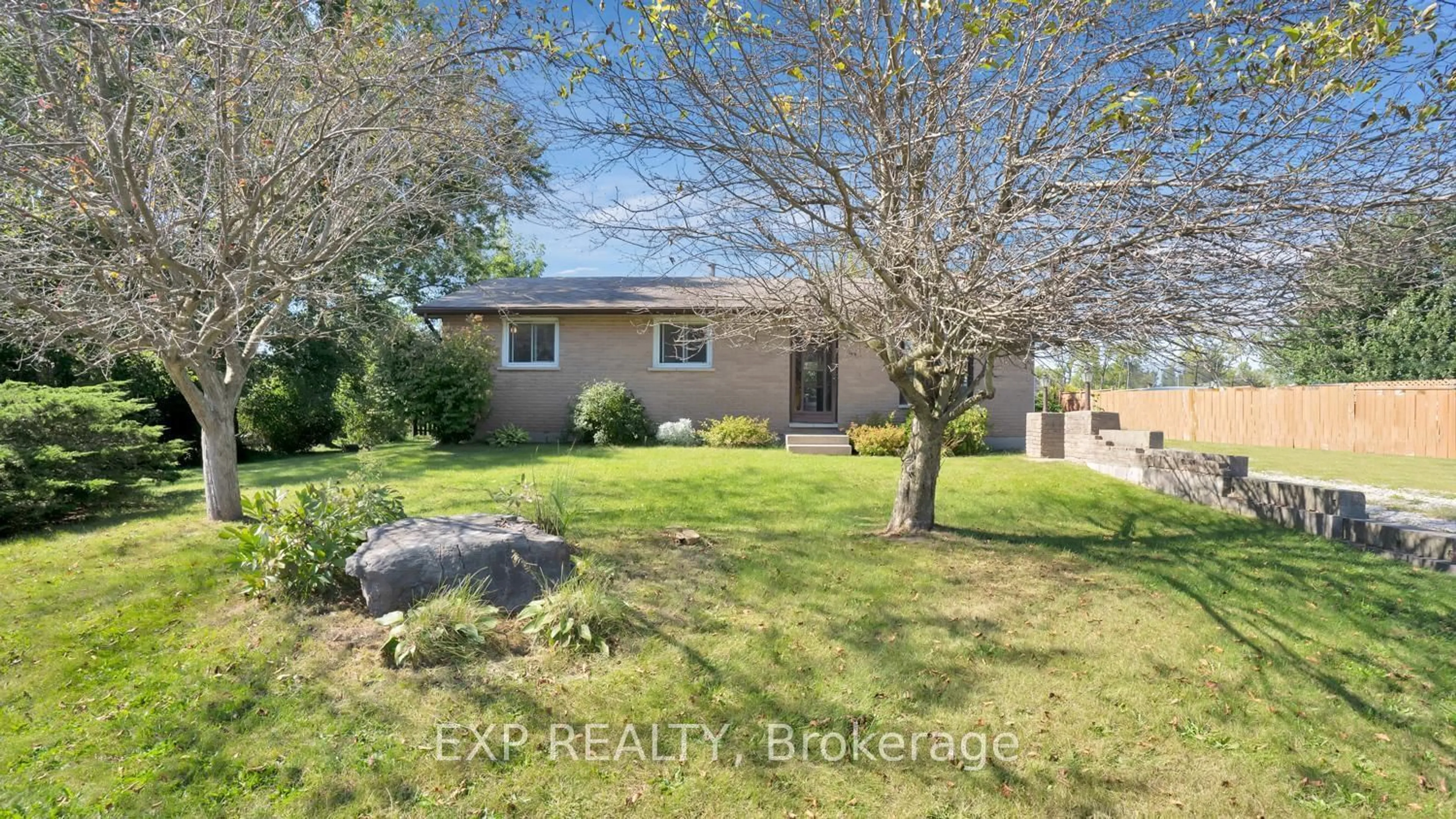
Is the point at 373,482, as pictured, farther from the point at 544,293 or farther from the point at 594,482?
the point at 544,293

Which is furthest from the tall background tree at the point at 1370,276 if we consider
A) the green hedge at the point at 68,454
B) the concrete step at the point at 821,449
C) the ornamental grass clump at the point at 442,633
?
the green hedge at the point at 68,454

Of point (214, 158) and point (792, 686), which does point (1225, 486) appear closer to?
point (792, 686)

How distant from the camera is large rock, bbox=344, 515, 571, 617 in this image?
4.83 m

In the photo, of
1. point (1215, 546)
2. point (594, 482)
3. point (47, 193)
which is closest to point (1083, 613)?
point (1215, 546)

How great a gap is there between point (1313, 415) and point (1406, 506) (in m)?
13.8

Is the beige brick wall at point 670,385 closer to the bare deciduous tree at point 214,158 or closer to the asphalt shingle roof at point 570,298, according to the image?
the asphalt shingle roof at point 570,298

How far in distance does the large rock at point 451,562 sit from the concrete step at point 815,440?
30.1 feet

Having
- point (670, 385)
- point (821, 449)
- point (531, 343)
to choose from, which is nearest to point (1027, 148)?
point (821, 449)

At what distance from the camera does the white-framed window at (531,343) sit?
1638cm

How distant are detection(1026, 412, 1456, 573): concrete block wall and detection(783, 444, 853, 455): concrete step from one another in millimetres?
3396

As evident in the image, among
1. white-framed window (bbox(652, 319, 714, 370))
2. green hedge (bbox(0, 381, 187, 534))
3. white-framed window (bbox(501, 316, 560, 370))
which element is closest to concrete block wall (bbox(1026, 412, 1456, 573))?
white-framed window (bbox(652, 319, 714, 370))

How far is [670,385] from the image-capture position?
16234 millimetres

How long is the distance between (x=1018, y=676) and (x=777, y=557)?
2409 millimetres

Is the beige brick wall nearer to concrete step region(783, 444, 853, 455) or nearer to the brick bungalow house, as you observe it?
the brick bungalow house
